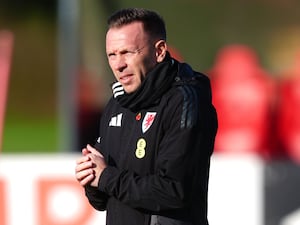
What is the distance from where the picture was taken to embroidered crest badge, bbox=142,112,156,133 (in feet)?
7.93

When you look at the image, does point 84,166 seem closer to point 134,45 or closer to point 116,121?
point 116,121

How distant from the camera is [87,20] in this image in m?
8.96

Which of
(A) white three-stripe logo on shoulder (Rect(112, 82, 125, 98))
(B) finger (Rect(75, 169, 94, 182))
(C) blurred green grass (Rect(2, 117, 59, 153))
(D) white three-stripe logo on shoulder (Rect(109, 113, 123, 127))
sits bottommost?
(C) blurred green grass (Rect(2, 117, 59, 153))

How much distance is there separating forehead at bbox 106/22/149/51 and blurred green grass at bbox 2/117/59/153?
894cm

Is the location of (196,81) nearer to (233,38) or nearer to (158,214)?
(158,214)

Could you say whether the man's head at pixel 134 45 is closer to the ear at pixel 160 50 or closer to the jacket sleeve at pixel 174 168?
the ear at pixel 160 50

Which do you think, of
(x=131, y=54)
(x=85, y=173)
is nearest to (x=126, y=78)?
(x=131, y=54)

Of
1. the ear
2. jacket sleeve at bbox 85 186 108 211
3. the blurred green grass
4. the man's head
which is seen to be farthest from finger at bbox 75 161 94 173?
the blurred green grass

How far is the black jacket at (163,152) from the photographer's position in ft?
7.72

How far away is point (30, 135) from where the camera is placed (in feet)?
44.2

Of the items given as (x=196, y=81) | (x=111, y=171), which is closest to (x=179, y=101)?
(x=196, y=81)

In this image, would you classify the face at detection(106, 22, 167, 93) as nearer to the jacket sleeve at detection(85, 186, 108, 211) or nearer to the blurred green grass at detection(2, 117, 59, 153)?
the jacket sleeve at detection(85, 186, 108, 211)

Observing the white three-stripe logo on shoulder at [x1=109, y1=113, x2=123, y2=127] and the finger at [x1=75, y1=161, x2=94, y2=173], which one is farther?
the white three-stripe logo on shoulder at [x1=109, y1=113, x2=123, y2=127]

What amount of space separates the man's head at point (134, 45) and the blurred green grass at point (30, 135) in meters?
8.93
